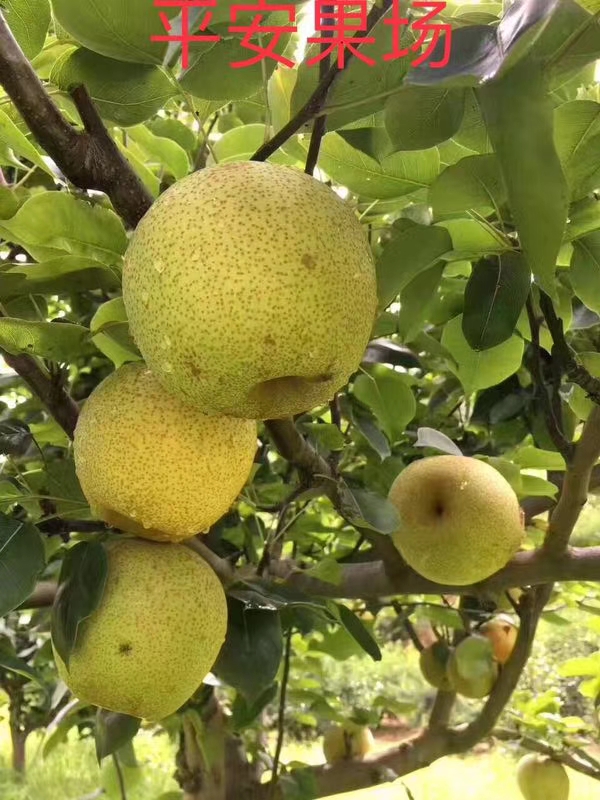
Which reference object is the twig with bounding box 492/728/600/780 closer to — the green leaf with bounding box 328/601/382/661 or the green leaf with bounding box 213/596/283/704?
the green leaf with bounding box 328/601/382/661

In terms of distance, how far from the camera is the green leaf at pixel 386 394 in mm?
1117

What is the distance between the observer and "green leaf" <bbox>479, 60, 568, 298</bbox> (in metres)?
0.39

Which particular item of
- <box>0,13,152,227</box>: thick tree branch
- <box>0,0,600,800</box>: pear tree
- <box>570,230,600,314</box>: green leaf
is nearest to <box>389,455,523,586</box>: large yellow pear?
<box>0,0,600,800</box>: pear tree

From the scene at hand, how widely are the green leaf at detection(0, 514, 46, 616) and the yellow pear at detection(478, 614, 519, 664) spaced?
138 cm

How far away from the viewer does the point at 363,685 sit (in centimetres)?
611

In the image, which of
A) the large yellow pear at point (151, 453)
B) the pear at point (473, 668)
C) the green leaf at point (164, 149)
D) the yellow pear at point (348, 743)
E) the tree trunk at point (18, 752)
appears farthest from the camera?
the tree trunk at point (18, 752)

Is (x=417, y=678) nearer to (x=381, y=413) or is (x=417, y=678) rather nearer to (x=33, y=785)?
(x=33, y=785)

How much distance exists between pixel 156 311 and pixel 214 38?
19cm

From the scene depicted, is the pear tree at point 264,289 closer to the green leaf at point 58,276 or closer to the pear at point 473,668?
the green leaf at point 58,276

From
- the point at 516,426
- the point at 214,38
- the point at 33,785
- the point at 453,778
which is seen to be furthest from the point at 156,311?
the point at 453,778

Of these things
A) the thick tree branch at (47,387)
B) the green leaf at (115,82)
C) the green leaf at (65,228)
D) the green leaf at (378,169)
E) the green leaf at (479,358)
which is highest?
the green leaf at (115,82)

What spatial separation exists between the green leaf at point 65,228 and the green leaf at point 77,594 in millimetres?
308

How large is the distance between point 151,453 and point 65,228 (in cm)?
21

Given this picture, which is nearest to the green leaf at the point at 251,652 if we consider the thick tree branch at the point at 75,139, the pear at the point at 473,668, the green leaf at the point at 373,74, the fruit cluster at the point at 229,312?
the fruit cluster at the point at 229,312
